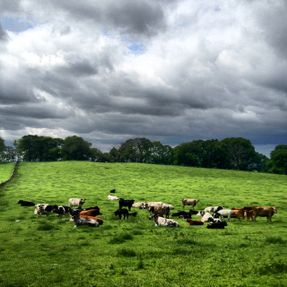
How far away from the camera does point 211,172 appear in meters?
90.9

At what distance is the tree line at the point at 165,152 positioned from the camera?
14112cm

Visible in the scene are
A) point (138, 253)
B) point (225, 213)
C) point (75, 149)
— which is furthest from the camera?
point (75, 149)

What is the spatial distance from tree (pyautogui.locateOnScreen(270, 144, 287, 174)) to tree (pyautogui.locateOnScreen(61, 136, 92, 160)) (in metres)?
72.3

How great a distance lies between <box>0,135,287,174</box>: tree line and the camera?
463 feet

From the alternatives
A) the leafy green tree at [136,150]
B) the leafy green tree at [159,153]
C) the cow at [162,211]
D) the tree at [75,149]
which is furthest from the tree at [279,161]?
the cow at [162,211]

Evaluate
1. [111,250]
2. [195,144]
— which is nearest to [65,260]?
[111,250]

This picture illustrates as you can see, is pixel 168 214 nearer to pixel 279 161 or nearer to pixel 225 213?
pixel 225 213

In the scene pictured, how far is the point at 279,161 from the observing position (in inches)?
4961

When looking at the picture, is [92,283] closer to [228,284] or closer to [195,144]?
[228,284]

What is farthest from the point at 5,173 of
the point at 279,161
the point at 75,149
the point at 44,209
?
the point at 279,161

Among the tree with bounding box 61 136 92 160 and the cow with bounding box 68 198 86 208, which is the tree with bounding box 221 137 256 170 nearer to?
the tree with bounding box 61 136 92 160

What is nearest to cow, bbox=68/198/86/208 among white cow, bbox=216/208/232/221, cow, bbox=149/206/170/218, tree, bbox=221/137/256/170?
cow, bbox=149/206/170/218

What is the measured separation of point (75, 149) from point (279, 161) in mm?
76358

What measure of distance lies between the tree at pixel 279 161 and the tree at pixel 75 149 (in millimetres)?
72307
